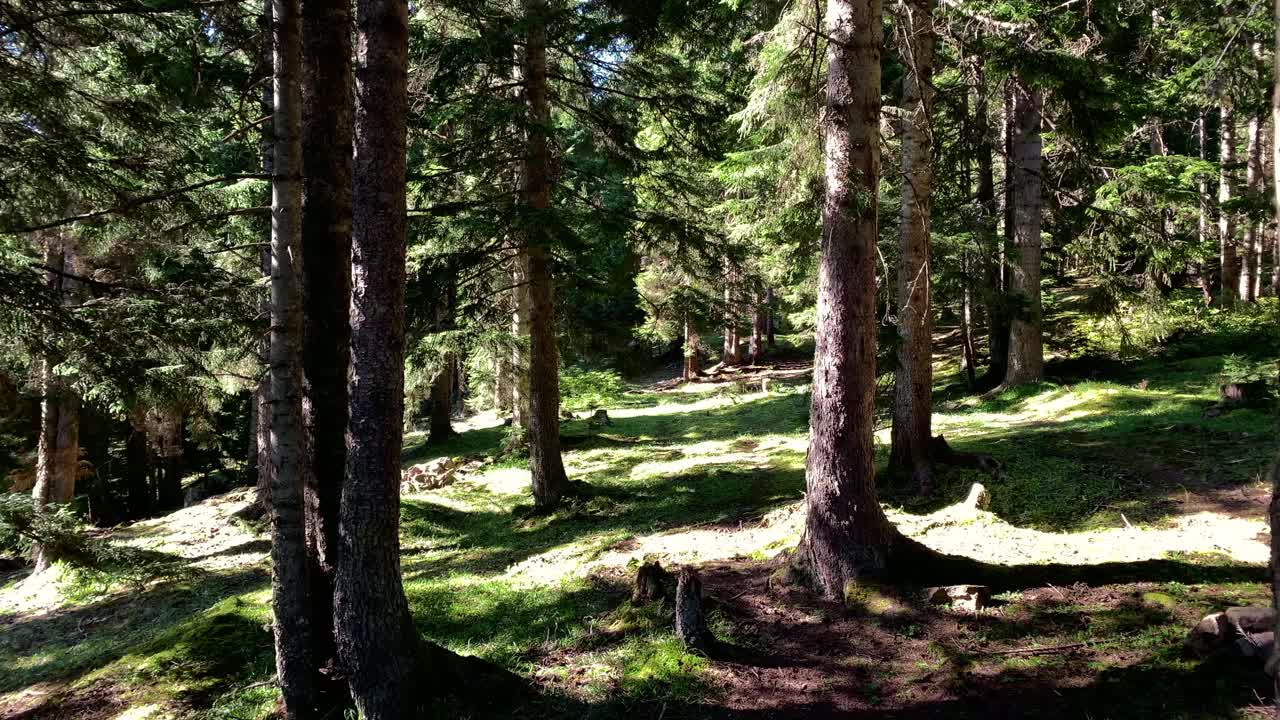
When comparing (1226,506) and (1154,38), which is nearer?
(1226,506)

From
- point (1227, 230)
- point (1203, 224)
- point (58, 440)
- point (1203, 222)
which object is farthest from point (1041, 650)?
point (1227, 230)

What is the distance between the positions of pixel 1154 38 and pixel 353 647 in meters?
14.8

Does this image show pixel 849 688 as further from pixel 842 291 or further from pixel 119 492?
pixel 119 492

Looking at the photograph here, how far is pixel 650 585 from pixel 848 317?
3.22 meters

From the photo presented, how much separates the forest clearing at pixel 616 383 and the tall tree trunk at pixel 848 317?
34mm

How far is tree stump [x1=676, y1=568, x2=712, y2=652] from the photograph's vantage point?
231 inches

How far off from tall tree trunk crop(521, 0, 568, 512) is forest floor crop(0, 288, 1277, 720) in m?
0.75

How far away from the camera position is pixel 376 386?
16.1 feet

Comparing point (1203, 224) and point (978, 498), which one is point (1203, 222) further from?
point (978, 498)

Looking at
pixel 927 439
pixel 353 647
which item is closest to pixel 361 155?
pixel 353 647

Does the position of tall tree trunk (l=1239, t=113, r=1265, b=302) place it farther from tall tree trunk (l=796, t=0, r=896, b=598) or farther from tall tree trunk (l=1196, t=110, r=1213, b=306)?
tall tree trunk (l=796, t=0, r=896, b=598)

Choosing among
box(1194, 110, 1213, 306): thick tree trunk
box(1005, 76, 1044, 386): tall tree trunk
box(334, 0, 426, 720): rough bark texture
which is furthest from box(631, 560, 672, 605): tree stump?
box(1194, 110, 1213, 306): thick tree trunk

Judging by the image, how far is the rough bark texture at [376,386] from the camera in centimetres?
489

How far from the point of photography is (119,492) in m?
28.4
